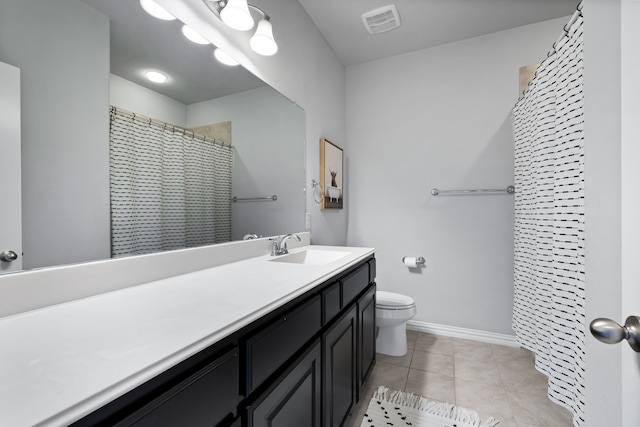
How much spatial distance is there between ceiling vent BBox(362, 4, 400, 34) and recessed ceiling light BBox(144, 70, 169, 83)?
165 centimetres

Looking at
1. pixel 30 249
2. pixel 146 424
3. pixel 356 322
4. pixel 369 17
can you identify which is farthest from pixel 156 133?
pixel 369 17

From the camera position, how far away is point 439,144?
2.49 m

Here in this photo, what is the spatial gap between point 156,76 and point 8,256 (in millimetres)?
721

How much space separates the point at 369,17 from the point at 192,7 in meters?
1.43

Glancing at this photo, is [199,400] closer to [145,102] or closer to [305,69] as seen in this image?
[145,102]

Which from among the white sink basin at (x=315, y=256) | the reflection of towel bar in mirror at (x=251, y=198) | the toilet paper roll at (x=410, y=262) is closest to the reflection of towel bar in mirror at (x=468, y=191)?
the toilet paper roll at (x=410, y=262)

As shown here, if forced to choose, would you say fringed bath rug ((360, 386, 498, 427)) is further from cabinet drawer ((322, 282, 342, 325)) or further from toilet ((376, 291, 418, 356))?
cabinet drawer ((322, 282, 342, 325))

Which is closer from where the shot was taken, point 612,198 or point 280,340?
point 612,198

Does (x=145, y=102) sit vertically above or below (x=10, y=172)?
above

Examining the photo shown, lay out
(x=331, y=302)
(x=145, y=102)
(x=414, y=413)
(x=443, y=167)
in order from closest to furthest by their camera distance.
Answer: (x=145, y=102) < (x=331, y=302) < (x=414, y=413) < (x=443, y=167)

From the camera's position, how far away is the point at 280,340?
78cm

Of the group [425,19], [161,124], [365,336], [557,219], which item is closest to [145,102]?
[161,124]

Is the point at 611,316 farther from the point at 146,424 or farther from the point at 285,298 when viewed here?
the point at 146,424

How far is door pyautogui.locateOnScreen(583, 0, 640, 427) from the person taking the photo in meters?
0.45
